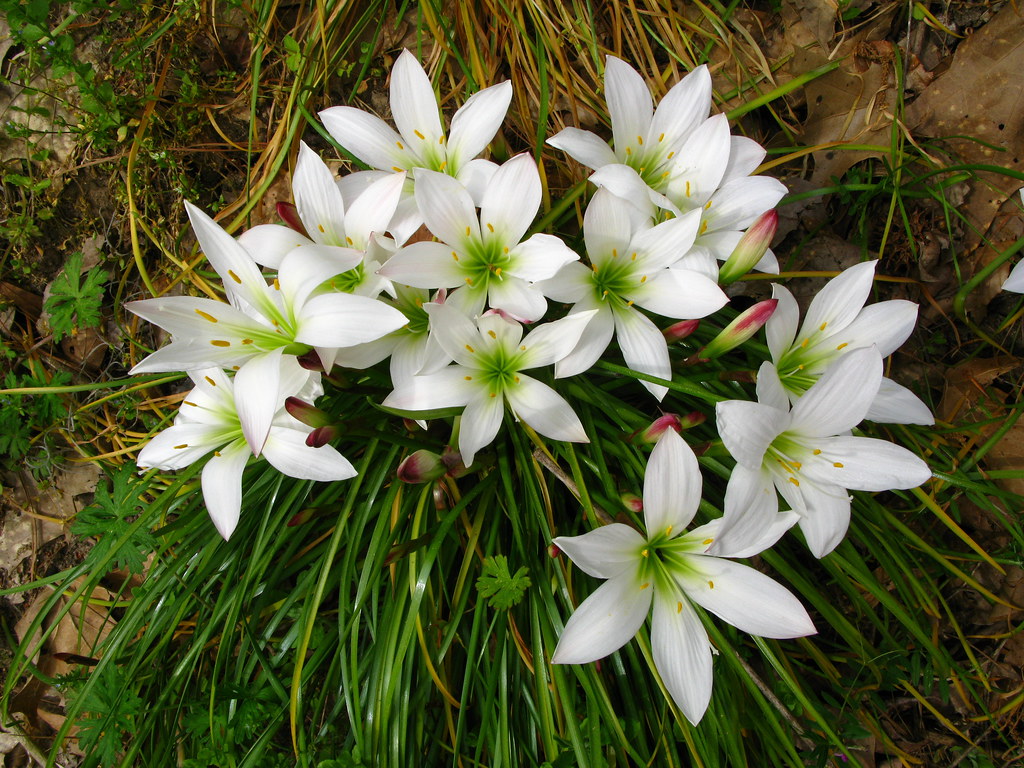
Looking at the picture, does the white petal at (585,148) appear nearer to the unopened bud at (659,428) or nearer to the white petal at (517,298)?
the white petal at (517,298)

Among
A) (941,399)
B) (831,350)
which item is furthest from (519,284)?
(941,399)

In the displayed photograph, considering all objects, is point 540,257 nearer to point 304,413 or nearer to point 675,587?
point 304,413

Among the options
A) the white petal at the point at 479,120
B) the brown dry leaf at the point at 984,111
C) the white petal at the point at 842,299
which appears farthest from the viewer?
the brown dry leaf at the point at 984,111

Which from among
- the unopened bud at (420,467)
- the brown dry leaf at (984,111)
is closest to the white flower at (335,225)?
the unopened bud at (420,467)

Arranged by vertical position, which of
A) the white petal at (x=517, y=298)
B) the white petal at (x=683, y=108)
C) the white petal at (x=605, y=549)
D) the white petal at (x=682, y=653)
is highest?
the white petal at (x=683, y=108)

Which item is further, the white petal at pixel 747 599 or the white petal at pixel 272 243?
the white petal at pixel 272 243

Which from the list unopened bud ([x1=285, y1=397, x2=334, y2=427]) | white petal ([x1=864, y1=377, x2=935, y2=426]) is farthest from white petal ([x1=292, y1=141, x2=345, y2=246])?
white petal ([x1=864, y1=377, x2=935, y2=426])
